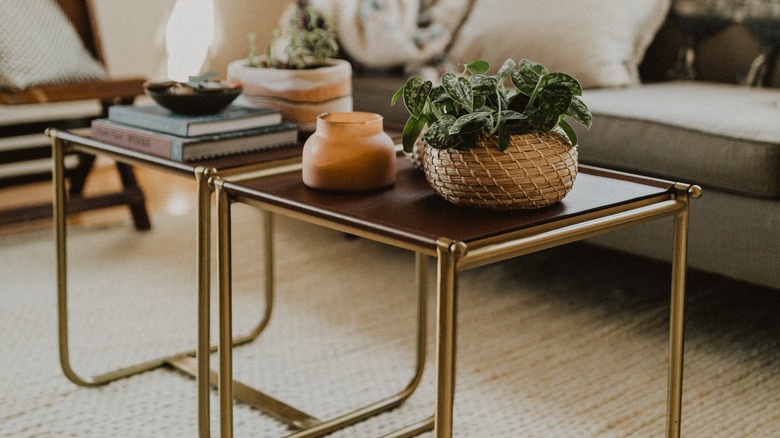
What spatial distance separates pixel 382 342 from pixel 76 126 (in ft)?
4.02

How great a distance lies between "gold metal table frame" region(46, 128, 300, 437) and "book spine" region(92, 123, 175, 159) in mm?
12

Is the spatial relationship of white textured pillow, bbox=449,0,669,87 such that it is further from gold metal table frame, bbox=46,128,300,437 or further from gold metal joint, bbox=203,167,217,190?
gold metal joint, bbox=203,167,217,190

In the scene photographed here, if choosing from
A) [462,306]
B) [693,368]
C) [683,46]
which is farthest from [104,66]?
[693,368]

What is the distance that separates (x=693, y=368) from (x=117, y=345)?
100 centimetres

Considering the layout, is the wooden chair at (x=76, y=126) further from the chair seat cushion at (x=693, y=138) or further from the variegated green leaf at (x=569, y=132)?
the variegated green leaf at (x=569, y=132)

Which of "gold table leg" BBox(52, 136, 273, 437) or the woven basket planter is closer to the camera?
the woven basket planter

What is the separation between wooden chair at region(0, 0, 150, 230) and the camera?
2.20 metres

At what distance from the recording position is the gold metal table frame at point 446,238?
0.78 meters

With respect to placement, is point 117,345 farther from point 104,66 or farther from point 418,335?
point 104,66

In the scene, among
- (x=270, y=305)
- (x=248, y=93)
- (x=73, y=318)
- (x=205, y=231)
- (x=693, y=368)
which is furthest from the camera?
(x=73, y=318)

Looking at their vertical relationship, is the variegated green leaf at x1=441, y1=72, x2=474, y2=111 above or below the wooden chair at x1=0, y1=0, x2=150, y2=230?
above

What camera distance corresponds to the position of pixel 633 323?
5.56 ft

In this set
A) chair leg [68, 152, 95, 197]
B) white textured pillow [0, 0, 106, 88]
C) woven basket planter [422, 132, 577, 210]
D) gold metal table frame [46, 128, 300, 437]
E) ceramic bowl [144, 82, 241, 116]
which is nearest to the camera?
woven basket planter [422, 132, 577, 210]

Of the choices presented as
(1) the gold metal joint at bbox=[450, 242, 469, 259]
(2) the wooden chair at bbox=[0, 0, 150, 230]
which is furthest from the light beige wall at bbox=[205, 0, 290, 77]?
(1) the gold metal joint at bbox=[450, 242, 469, 259]
